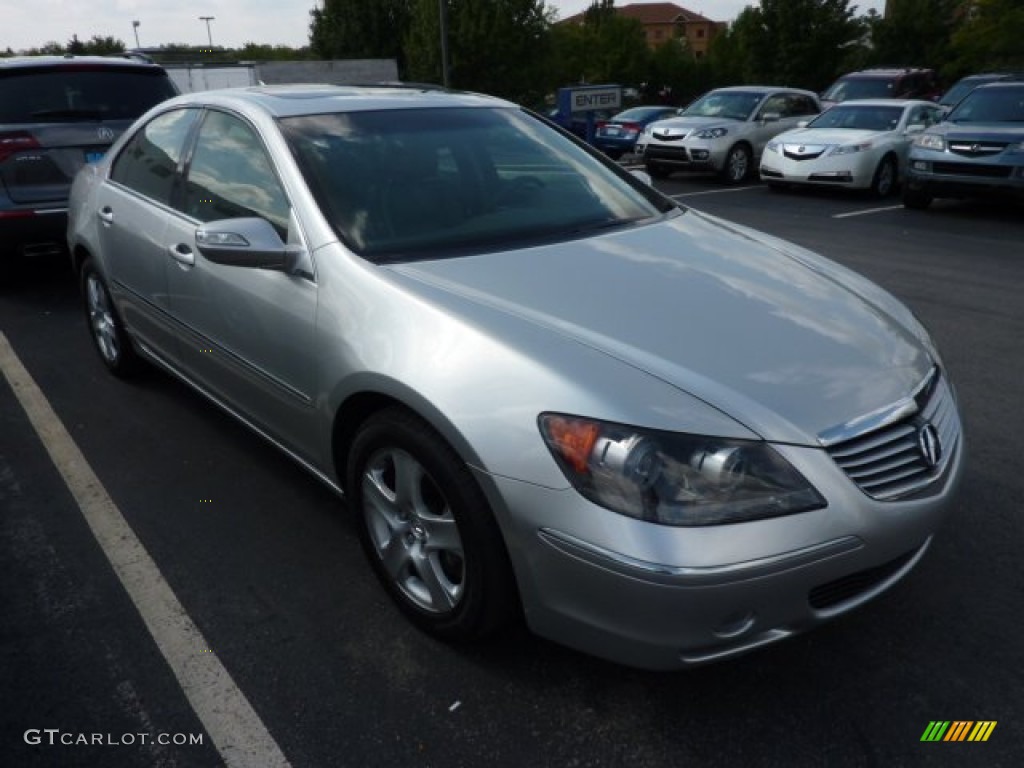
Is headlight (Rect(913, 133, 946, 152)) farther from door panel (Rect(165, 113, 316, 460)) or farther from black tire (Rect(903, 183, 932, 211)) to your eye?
door panel (Rect(165, 113, 316, 460))

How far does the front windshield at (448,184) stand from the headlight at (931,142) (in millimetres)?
8473

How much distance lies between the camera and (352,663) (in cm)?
253

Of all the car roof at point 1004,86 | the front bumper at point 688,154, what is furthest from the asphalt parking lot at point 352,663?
the front bumper at point 688,154

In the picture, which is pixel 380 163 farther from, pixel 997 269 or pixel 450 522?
pixel 997 269

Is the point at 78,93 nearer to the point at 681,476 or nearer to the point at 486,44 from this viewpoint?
the point at 681,476

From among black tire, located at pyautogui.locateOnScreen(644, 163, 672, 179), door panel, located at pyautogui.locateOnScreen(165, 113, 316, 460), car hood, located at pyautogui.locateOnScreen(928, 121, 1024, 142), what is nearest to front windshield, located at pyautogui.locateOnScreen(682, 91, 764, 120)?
black tire, located at pyautogui.locateOnScreen(644, 163, 672, 179)

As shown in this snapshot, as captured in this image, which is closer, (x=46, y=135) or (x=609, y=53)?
(x=46, y=135)

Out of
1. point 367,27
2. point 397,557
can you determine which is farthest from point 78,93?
point 367,27

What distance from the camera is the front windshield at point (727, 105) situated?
48.4 ft

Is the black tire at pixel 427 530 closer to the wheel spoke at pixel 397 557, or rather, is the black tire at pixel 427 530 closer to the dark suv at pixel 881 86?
the wheel spoke at pixel 397 557

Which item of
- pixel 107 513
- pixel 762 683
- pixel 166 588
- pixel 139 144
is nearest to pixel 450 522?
pixel 762 683

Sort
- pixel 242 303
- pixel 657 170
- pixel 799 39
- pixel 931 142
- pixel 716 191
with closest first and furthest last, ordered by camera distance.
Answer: pixel 242 303, pixel 931 142, pixel 716 191, pixel 657 170, pixel 799 39

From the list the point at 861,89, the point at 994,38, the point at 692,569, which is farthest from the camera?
the point at 994,38

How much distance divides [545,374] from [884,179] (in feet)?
39.1
